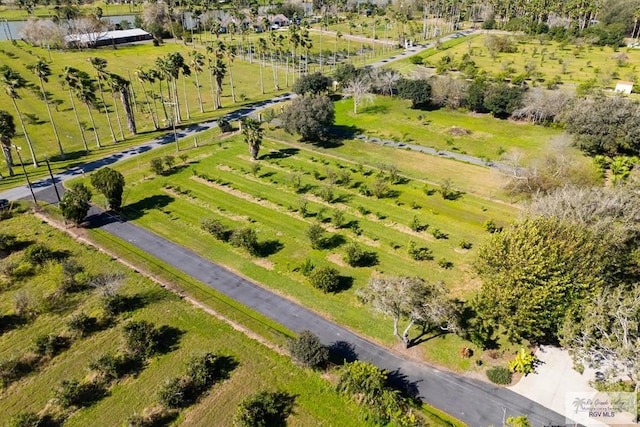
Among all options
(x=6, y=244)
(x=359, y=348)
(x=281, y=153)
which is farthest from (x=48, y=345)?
(x=281, y=153)

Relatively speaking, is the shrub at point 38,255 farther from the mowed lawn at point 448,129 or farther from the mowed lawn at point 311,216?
the mowed lawn at point 448,129

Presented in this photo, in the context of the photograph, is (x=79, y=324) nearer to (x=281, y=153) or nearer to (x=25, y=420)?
(x=25, y=420)

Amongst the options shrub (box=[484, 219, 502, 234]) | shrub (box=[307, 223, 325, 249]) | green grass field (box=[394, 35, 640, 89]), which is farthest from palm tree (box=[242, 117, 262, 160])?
green grass field (box=[394, 35, 640, 89])

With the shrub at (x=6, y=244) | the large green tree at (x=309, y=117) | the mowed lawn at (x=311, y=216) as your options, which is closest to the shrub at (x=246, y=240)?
the mowed lawn at (x=311, y=216)

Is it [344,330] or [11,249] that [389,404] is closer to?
[344,330]

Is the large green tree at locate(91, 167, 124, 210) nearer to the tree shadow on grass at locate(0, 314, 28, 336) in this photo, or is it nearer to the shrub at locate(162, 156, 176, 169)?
the shrub at locate(162, 156, 176, 169)

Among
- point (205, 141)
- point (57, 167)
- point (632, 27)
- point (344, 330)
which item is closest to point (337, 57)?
point (205, 141)
